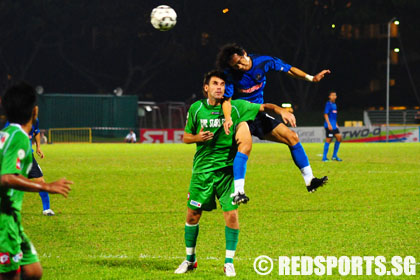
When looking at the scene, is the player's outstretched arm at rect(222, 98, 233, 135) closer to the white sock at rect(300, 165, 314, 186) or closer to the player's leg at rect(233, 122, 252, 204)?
the player's leg at rect(233, 122, 252, 204)

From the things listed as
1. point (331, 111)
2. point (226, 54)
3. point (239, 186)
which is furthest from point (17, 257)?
point (331, 111)

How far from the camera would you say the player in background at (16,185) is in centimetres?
501

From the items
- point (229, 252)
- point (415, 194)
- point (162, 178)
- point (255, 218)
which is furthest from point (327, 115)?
point (229, 252)

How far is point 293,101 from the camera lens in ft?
204

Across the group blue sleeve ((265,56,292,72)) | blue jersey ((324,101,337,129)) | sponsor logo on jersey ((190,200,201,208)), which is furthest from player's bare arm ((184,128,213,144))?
blue jersey ((324,101,337,129))

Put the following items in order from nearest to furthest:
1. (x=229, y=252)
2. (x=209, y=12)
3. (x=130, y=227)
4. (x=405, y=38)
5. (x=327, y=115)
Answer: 1. (x=229, y=252)
2. (x=130, y=227)
3. (x=327, y=115)
4. (x=209, y=12)
5. (x=405, y=38)

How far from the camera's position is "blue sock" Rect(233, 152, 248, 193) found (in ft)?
24.4

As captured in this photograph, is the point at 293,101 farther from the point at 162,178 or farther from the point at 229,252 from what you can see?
the point at 229,252

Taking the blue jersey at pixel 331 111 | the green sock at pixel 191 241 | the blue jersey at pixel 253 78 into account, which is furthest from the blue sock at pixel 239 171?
the blue jersey at pixel 331 111

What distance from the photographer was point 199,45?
6056cm

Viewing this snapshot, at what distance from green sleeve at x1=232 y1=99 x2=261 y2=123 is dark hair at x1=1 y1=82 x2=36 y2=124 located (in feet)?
10.2

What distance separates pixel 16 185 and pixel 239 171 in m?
3.26

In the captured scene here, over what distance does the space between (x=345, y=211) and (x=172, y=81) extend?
2150 inches

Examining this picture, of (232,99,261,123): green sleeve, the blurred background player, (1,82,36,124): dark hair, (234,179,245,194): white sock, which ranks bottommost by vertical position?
the blurred background player
